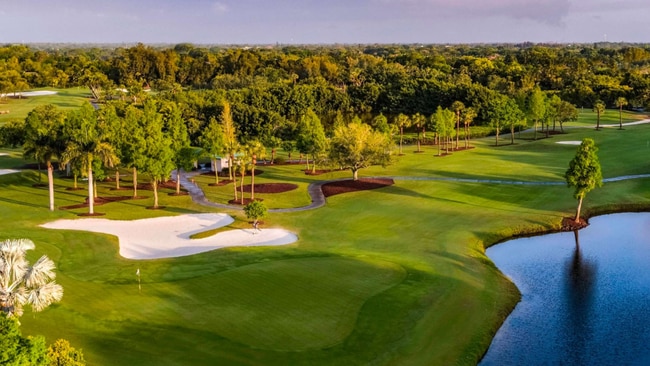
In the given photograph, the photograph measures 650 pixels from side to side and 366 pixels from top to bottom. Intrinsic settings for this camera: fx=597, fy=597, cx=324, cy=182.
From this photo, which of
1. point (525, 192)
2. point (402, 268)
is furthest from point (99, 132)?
point (525, 192)

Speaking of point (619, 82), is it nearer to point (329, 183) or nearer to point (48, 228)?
point (329, 183)

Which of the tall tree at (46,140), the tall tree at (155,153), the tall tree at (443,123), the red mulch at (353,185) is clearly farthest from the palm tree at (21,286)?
the tall tree at (443,123)

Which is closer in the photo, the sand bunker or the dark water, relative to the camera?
the dark water

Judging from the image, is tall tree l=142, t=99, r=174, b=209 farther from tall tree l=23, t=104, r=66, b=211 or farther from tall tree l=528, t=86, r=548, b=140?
tall tree l=528, t=86, r=548, b=140

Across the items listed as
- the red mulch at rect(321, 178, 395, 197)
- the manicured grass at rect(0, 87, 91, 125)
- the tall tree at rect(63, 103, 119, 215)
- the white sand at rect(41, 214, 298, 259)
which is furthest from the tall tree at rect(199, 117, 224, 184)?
the manicured grass at rect(0, 87, 91, 125)

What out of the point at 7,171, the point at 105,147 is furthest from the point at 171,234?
the point at 7,171

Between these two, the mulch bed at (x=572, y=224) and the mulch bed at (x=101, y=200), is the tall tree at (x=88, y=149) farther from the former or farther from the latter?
the mulch bed at (x=572, y=224)

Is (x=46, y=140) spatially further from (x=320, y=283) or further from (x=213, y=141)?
(x=320, y=283)
